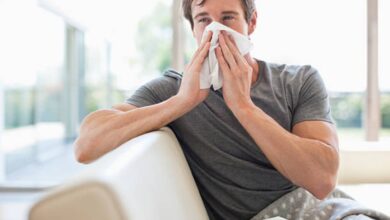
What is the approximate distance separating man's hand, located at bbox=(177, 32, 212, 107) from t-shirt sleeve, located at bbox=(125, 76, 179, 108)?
164 millimetres

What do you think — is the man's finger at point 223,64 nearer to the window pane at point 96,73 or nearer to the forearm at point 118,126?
the forearm at point 118,126

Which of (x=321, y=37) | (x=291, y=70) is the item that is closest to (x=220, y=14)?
(x=291, y=70)

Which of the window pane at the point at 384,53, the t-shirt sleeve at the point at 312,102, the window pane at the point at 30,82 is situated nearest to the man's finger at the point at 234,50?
the t-shirt sleeve at the point at 312,102

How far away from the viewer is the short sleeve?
1264mm

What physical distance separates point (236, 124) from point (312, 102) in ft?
0.80

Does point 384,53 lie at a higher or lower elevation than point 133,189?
higher

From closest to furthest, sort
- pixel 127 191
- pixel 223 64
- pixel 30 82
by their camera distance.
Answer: pixel 127 191, pixel 223 64, pixel 30 82

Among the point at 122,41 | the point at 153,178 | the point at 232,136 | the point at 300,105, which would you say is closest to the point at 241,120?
the point at 232,136

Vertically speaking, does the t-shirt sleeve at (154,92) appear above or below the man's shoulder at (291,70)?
below

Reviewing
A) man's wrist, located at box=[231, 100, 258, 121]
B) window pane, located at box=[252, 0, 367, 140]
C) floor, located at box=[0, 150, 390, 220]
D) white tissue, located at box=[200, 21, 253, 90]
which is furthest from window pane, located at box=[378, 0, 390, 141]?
man's wrist, located at box=[231, 100, 258, 121]

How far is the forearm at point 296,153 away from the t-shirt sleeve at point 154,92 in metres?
0.34

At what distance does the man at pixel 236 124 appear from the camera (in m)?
1.04

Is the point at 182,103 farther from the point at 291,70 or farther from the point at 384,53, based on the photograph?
the point at 384,53

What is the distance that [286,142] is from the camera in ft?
3.31
